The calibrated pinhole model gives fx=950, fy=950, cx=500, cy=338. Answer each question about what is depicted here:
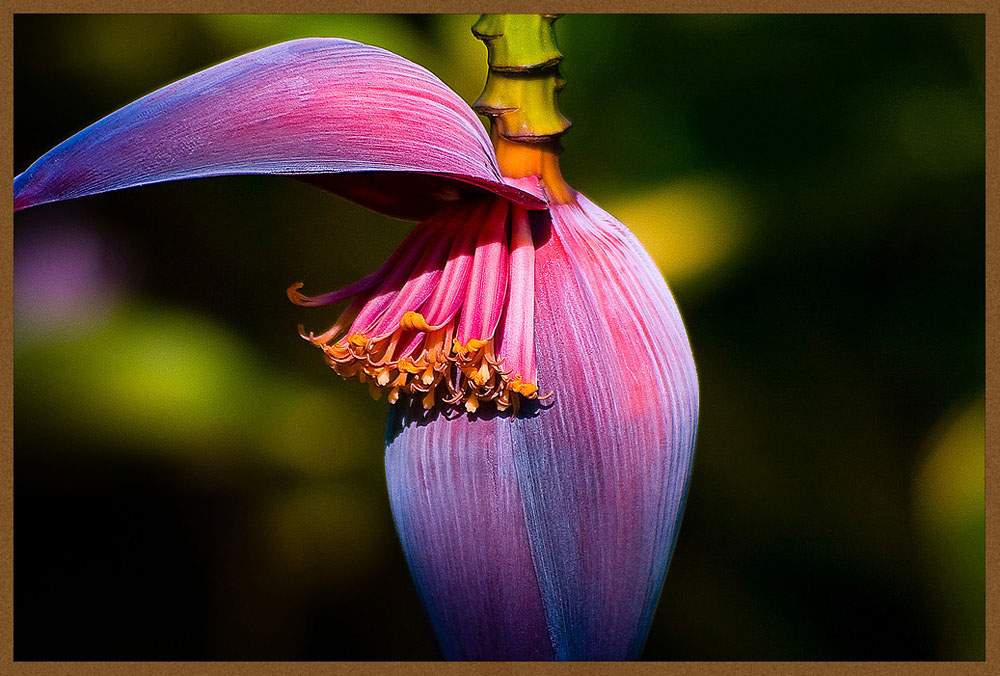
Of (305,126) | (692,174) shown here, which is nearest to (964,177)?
(692,174)

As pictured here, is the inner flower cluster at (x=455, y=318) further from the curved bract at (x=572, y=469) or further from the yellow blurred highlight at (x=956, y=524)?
the yellow blurred highlight at (x=956, y=524)

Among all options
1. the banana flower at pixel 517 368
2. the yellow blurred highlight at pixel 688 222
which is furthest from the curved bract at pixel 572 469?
the yellow blurred highlight at pixel 688 222

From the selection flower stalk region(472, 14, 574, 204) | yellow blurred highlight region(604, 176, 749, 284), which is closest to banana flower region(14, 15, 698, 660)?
flower stalk region(472, 14, 574, 204)

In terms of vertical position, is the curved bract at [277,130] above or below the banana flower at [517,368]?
above

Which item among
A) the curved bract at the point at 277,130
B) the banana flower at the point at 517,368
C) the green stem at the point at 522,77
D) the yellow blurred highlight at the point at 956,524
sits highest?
the green stem at the point at 522,77

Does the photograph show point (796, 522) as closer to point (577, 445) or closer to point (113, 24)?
point (577, 445)

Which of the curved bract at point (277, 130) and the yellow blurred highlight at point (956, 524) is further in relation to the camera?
the yellow blurred highlight at point (956, 524)
